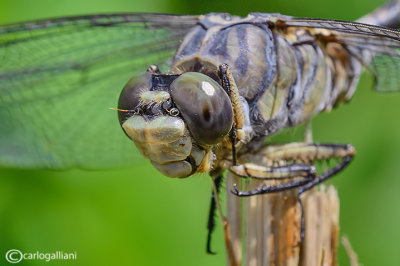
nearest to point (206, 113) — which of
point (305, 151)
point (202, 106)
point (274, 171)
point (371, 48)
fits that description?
point (202, 106)

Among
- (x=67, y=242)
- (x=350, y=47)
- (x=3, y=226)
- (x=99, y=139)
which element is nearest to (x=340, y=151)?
Result: (x=350, y=47)

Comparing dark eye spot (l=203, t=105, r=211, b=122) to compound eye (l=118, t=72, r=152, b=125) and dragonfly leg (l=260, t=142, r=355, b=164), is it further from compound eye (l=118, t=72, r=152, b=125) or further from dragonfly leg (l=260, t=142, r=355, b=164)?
dragonfly leg (l=260, t=142, r=355, b=164)

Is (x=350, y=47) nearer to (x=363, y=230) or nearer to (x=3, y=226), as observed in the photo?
(x=363, y=230)

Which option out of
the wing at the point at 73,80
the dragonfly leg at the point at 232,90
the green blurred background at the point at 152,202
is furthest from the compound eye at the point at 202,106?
the green blurred background at the point at 152,202

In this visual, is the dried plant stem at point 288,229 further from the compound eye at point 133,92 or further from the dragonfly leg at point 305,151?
the compound eye at point 133,92

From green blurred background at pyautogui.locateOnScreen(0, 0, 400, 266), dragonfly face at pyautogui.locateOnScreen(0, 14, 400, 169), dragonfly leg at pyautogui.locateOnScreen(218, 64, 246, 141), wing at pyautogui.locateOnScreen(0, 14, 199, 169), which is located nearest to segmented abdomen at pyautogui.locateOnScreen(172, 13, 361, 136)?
dragonfly face at pyautogui.locateOnScreen(0, 14, 400, 169)

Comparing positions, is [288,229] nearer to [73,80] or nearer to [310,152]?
[310,152]

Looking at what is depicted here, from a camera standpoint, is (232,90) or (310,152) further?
(310,152)

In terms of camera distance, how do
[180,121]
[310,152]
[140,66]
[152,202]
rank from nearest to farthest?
1. [180,121]
2. [310,152]
3. [140,66]
4. [152,202]
